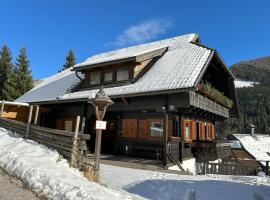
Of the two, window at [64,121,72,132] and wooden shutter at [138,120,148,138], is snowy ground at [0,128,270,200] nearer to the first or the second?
wooden shutter at [138,120,148,138]

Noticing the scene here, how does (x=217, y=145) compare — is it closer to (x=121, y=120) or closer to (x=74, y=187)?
(x=121, y=120)

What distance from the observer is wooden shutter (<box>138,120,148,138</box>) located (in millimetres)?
16250

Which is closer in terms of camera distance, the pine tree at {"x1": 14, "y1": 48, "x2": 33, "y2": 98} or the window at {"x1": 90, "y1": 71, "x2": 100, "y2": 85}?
the window at {"x1": 90, "y1": 71, "x2": 100, "y2": 85}

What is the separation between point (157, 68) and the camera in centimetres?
1762

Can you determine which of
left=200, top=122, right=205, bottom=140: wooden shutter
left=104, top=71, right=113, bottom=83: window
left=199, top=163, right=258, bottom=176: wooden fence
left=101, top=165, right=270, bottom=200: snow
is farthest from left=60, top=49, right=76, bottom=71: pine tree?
left=101, top=165, right=270, bottom=200: snow

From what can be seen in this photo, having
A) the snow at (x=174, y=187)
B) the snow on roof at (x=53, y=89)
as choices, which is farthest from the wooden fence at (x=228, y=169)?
the snow on roof at (x=53, y=89)

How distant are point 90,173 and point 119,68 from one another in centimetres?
1038

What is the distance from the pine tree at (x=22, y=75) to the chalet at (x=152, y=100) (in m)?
21.9

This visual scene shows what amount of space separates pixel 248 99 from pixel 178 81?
118 meters

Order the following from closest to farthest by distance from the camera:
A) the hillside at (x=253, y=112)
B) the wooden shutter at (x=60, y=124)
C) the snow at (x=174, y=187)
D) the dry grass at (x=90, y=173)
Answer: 1. the snow at (x=174, y=187)
2. the dry grass at (x=90, y=173)
3. the wooden shutter at (x=60, y=124)
4. the hillside at (x=253, y=112)

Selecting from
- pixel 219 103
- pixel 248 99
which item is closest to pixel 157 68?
pixel 219 103

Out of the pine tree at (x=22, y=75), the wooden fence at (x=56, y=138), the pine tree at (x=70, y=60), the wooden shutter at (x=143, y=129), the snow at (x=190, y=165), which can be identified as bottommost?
the snow at (x=190, y=165)

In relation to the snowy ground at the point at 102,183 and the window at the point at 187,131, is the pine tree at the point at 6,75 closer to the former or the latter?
the window at the point at 187,131

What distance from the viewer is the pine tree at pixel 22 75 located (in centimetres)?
4188
